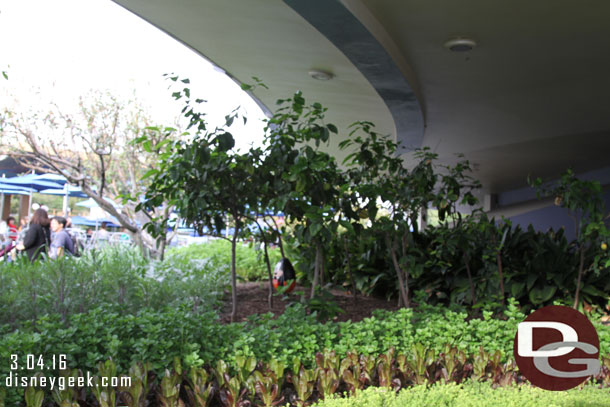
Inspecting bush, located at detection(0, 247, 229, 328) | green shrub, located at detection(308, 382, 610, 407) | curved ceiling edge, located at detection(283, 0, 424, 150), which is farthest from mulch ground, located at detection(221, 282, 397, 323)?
green shrub, located at detection(308, 382, 610, 407)

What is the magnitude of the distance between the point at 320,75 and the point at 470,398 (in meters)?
4.56

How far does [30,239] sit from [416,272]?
492 centimetres

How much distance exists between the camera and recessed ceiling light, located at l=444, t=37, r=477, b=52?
16.9 feet

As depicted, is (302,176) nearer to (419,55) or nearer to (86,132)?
(419,55)

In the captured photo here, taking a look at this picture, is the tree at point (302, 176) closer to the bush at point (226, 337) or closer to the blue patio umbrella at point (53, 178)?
the bush at point (226, 337)

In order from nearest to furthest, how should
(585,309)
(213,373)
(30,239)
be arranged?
1. (213,373)
2. (585,309)
3. (30,239)

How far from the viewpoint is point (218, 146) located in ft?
14.0

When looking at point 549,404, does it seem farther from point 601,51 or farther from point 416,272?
point 601,51

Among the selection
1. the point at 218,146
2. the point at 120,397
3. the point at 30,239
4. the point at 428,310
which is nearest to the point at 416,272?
the point at 428,310

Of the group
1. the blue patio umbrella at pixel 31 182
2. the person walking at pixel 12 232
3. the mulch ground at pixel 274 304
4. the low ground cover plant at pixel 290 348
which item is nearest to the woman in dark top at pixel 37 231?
the mulch ground at pixel 274 304

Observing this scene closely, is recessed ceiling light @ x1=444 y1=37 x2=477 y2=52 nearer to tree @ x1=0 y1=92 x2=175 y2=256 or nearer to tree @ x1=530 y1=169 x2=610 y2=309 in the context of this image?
tree @ x1=530 y1=169 x2=610 y2=309

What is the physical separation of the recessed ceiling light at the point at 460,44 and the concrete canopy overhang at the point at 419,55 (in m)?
0.06

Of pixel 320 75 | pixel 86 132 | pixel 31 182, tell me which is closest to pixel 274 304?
pixel 320 75

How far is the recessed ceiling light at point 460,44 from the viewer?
16.9 ft
